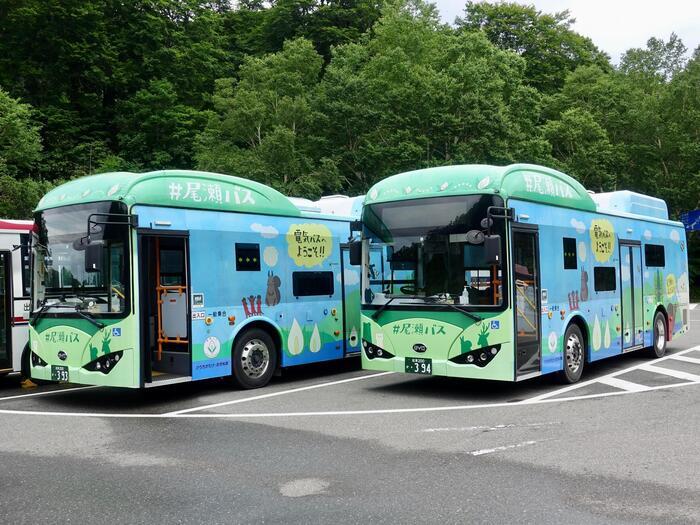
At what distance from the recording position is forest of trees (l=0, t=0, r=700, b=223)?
37.4 metres

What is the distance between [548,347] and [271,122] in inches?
1144

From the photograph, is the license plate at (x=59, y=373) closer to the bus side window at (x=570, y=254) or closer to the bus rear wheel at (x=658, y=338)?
the bus side window at (x=570, y=254)

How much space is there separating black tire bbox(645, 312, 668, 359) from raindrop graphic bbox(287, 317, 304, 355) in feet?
25.1

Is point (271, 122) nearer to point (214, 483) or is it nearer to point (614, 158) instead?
point (614, 158)

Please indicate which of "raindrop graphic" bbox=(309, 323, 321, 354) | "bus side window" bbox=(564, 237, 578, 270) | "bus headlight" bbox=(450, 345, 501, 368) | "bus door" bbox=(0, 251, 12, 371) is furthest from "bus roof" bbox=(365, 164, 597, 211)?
"bus door" bbox=(0, 251, 12, 371)

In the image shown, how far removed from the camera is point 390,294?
11.4 metres

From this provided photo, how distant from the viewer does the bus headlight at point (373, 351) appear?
11367 mm

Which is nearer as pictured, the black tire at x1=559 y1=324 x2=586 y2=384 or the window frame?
the black tire at x1=559 y1=324 x2=586 y2=384

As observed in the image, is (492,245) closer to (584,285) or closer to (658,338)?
(584,285)

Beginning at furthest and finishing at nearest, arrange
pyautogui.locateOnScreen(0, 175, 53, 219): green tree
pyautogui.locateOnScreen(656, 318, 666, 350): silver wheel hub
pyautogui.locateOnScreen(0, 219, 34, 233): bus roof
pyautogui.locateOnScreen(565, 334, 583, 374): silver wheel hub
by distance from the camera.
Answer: pyautogui.locateOnScreen(0, 175, 53, 219): green tree, pyautogui.locateOnScreen(656, 318, 666, 350): silver wheel hub, pyautogui.locateOnScreen(0, 219, 34, 233): bus roof, pyautogui.locateOnScreen(565, 334, 583, 374): silver wheel hub

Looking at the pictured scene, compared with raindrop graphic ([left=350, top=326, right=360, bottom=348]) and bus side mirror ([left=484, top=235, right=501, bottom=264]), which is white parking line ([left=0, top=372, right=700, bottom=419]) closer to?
bus side mirror ([left=484, top=235, right=501, bottom=264])

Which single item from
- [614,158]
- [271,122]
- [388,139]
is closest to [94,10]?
[271,122]

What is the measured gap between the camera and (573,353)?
12320 millimetres

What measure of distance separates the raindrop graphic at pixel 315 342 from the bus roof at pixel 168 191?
91.0 inches
